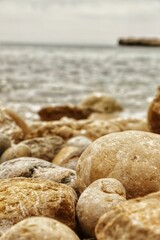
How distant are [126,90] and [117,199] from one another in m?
15.6

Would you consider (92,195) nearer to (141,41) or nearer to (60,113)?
(60,113)

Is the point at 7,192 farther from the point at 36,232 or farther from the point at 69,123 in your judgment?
the point at 69,123

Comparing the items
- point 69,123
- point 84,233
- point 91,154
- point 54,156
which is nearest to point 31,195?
point 84,233

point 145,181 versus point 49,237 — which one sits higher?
point 49,237

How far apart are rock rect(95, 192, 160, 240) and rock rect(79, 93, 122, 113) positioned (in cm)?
1002

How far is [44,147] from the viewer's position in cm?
547

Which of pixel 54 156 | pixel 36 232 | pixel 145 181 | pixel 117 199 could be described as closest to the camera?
pixel 36 232

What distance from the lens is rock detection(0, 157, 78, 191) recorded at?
3.70m

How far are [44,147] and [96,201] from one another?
2572 millimetres

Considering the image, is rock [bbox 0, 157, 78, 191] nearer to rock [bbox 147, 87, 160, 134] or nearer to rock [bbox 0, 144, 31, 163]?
rock [bbox 0, 144, 31, 163]

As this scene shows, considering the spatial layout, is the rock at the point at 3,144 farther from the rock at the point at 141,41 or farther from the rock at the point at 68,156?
the rock at the point at 141,41

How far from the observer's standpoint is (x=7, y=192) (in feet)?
10.3

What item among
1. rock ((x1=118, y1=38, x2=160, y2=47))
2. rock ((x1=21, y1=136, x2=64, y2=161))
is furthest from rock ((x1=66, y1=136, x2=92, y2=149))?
rock ((x1=118, y1=38, x2=160, y2=47))

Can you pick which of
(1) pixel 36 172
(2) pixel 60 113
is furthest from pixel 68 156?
(2) pixel 60 113
